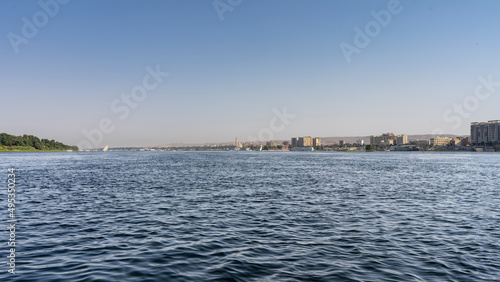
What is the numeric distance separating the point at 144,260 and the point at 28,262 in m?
4.68

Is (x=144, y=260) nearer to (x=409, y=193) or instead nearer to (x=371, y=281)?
(x=371, y=281)

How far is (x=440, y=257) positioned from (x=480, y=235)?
577 cm

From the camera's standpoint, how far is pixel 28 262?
13.2 meters

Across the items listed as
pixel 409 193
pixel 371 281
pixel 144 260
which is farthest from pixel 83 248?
pixel 409 193

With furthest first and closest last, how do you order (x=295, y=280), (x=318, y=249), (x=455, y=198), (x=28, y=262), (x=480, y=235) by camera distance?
(x=455, y=198), (x=480, y=235), (x=318, y=249), (x=28, y=262), (x=295, y=280)

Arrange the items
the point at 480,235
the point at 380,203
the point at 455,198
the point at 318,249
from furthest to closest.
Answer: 1. the point at 455,198
2. the point at 380,203
3. the point at 480,235
4. the point at 318,249

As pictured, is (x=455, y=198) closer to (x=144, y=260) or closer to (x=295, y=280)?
(x=295, y=280)

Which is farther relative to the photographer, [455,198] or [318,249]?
[455,198]

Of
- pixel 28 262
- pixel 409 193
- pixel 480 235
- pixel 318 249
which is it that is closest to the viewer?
pixel 28 262

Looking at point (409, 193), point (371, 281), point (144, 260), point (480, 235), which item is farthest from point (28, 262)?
point (409, 193)

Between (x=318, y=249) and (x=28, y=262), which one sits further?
(x=318, y=249)

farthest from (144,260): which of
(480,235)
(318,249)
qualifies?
(480,235)

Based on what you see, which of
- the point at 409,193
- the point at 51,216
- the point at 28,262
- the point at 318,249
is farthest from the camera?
the point at 409,193

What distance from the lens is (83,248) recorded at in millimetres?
15070
